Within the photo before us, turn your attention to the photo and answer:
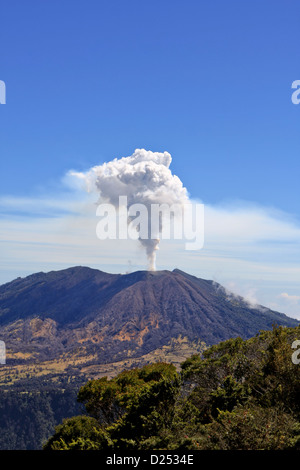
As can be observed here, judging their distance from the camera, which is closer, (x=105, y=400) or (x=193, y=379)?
(x=105, y=400)

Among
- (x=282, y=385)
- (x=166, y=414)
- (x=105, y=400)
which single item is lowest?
(x=105, y=400)
